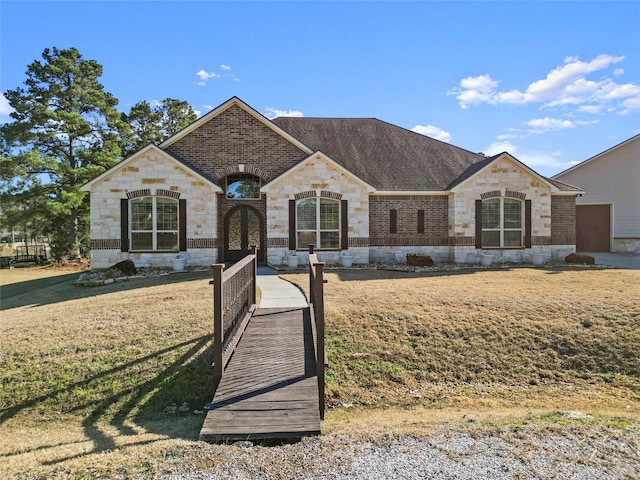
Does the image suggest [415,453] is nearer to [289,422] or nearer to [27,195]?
[289,422]

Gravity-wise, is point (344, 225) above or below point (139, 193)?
below

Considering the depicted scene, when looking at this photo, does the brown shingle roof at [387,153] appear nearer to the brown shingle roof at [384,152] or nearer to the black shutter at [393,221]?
the brown shingle roof at [384,152]

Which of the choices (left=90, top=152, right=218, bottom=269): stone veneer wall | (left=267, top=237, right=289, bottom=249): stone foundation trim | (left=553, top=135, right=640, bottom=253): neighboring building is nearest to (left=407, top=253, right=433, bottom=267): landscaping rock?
(left=267, top=237, right=289, bottom=249): stone foundation trim

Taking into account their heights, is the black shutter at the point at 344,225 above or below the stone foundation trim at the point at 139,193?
below

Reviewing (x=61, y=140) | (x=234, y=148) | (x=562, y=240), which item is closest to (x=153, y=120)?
(x=61, y=140)

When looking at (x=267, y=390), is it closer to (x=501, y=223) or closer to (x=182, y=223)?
(x=182, y=223)

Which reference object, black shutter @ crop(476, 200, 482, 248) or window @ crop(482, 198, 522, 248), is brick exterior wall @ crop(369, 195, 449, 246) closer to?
black shutter @ crop(476, 200, 482, 248)

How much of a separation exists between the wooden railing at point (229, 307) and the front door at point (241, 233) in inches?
316

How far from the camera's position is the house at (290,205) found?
14.7 m

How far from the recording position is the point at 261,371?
5582 mm

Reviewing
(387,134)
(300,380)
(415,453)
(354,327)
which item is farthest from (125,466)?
(387,134)

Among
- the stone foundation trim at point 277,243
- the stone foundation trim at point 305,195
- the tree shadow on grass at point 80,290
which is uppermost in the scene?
the stone foundation trim at point 305,195

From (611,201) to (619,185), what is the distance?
96 centimetres

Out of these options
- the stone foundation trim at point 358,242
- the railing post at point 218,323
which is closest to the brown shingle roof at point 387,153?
the stone foundation trim at point 358,242
